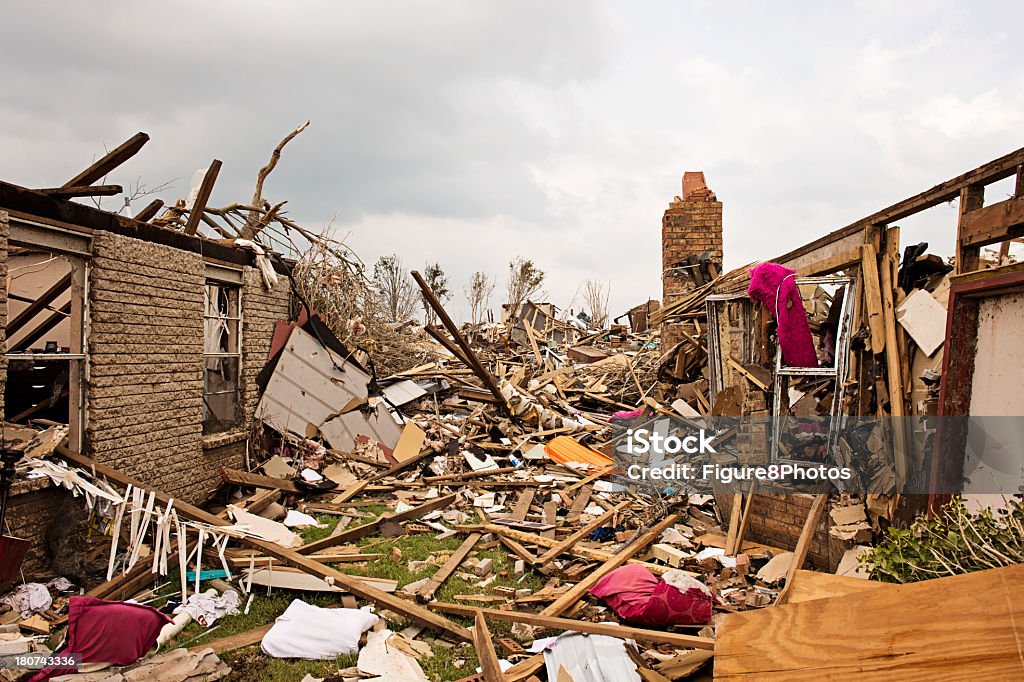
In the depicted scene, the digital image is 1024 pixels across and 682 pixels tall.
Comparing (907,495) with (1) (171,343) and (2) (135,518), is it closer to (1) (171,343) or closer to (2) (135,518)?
(2) (135,518)

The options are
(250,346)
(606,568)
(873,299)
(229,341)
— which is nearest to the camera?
(873,299)

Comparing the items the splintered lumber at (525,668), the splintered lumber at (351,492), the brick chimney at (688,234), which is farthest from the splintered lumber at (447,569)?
the brick chimney at (688,234)

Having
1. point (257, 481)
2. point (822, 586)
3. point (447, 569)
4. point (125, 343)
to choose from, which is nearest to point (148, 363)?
point (125, 343)

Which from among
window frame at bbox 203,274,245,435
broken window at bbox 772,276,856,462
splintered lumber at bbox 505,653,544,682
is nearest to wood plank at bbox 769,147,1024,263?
broken window at bbox 772,276,856,462

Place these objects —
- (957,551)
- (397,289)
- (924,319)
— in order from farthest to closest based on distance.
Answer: (397,289)
(924,319)
(957,551)

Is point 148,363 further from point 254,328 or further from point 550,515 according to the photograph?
point 550,515

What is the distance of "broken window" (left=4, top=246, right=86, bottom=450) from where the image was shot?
6.55m

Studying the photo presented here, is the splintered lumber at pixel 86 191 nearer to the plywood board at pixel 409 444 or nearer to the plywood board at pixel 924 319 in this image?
the plywood board at pixel 409 444

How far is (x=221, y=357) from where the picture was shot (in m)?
9.31

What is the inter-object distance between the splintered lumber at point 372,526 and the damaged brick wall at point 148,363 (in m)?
2.29

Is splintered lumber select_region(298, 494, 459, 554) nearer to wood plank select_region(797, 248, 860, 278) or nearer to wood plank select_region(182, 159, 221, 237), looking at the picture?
wood plank select_region(182, 159, 221, 237)

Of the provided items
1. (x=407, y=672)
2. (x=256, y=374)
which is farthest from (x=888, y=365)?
(x=256, y=374)

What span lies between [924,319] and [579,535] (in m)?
A: 4.26

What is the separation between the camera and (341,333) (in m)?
11.8
